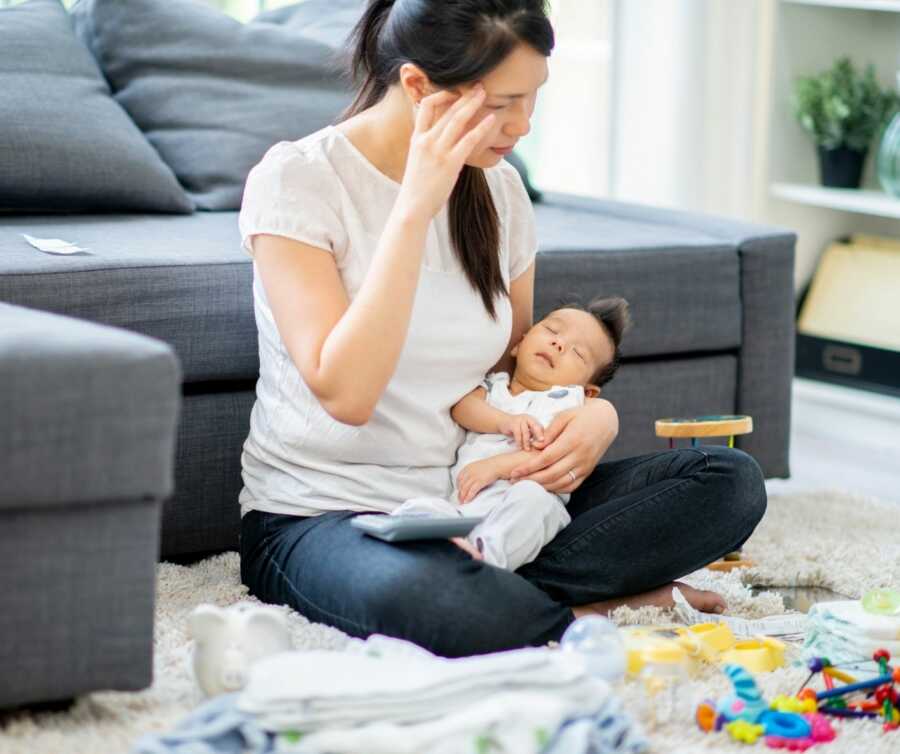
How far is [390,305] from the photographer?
162cm

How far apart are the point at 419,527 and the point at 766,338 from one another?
1221mm

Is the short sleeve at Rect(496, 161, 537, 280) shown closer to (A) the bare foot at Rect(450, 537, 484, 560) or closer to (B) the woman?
(B) the woman

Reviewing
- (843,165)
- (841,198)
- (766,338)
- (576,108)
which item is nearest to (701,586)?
(766,338)

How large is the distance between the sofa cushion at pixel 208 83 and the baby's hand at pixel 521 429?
98 cm

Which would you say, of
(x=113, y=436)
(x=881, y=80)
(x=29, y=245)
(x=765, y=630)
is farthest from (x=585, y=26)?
(x=113, y=436)

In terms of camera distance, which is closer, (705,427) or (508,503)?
(508,503)

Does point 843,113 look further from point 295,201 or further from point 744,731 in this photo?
point 744,731

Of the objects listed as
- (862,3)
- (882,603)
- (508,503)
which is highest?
(862,3)

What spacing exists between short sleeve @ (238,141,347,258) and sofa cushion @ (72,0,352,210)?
0.89 metres

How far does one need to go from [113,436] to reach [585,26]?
8.58ft

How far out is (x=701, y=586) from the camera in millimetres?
2076

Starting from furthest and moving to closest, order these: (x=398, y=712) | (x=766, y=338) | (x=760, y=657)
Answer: (x=766, y=338) < (x=760, y=657) < (x=398, y=712)

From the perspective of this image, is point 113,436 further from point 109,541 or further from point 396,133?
point 396,133

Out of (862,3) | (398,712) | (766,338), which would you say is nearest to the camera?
(398,712)
